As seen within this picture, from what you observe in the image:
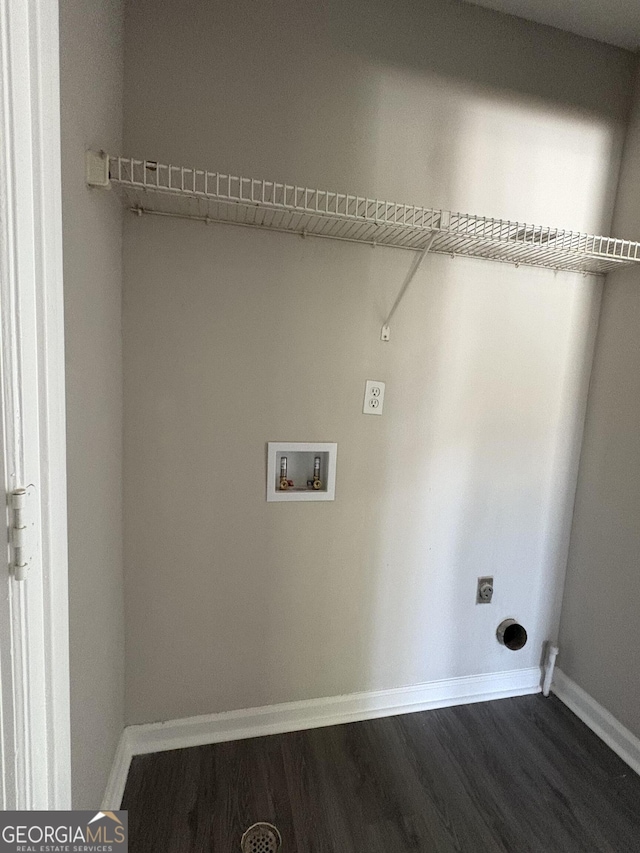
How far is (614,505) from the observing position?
177cm

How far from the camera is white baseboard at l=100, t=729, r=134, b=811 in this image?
1327 millimetres

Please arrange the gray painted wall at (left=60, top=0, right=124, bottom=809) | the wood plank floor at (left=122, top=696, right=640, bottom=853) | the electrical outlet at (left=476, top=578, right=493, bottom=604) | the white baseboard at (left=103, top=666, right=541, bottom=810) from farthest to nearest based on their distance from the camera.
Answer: the electrical outlet at (left=476, top=578, right=493, bottom=604) → the white baseboard at (left=103, top=666, right=541, bottom=810) → the wood plank floor at (left=122, top=696, right=640, bottom=853) → the gray painted wall at (left=60, top=0, right=124, bottom=809)

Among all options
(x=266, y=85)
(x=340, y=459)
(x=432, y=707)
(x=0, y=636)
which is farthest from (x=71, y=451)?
(x=432, y=707)

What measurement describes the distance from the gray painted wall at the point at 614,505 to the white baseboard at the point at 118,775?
1.81 meters

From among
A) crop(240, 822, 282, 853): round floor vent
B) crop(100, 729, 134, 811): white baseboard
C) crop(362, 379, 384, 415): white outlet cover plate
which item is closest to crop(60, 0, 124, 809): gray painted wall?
crop(100, 729, 134, 811): white baseboard

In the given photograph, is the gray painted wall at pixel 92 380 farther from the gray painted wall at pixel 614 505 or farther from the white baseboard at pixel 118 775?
the gray painted wall at pixel 614 505

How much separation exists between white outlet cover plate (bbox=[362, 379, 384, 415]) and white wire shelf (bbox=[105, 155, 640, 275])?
1.58 ft

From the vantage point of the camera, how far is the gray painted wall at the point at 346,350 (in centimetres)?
139

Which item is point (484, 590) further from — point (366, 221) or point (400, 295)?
Answer: point (366, 221)

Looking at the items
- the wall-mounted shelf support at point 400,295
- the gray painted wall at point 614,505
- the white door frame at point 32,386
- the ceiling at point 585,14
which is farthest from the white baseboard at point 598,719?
the ceiling at point 585,14

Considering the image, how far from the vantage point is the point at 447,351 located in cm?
168

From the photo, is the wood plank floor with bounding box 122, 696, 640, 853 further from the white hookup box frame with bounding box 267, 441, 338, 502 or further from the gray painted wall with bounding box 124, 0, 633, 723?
the white hookup box frame with bounding box 267, 441, 338, 502

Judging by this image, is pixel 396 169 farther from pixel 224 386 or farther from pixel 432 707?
pixel 432 707

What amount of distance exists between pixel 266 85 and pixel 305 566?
1593mm
